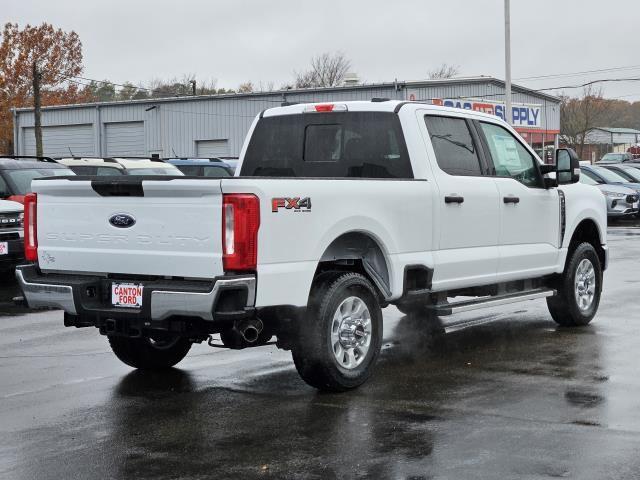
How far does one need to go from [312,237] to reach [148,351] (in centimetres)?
204

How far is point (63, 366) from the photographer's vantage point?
8398 millimetres

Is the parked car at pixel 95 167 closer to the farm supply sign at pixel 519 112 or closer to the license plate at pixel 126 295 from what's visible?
the license plate at pixel 126 295

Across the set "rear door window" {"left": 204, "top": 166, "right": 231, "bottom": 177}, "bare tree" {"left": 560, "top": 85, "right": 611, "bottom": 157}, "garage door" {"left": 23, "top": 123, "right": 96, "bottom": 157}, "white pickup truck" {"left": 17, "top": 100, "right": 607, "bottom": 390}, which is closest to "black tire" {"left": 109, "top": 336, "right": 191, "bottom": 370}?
"white pickup truck" {"left": 17, "top": 100, "right": 607, "bottom": 390}

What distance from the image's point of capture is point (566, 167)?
31.4ft

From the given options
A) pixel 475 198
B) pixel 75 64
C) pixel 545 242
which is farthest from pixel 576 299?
pixel 75 64

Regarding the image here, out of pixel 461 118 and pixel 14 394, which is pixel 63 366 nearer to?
pixel 14 394

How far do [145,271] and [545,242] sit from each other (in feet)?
14.2

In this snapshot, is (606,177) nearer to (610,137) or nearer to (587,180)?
(587,180)

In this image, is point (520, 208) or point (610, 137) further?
point (610, 137)

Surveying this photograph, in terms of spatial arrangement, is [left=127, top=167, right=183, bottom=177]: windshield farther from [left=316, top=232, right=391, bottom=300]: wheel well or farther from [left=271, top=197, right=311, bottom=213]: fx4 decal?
[left=271, top=197, right=311, bottom=213]: fx4 decal

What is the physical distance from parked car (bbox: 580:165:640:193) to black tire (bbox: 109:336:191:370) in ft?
74.0

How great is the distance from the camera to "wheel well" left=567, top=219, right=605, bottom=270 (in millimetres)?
10367

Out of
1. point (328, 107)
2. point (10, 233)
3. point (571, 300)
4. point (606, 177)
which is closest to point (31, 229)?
point (328, 107)

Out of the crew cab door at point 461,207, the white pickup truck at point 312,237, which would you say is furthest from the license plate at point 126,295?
the crew cab door at point 461,207
